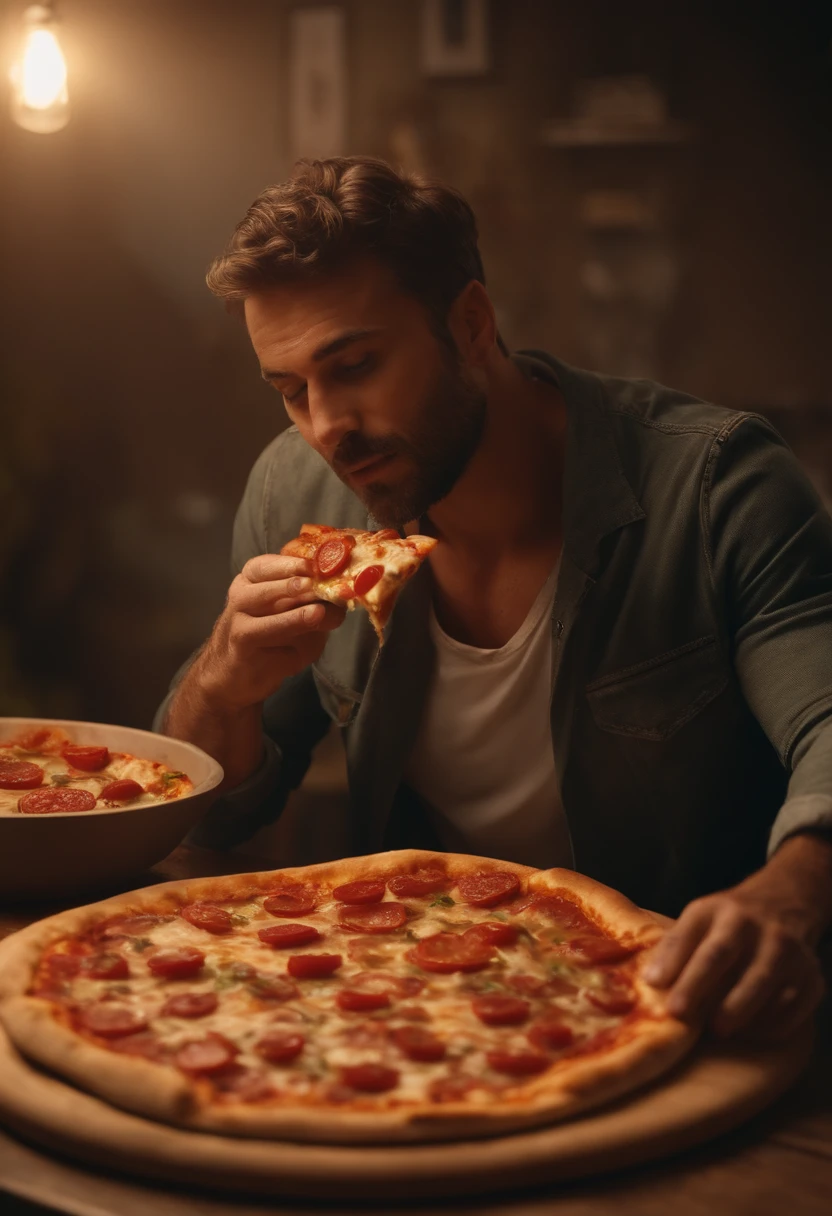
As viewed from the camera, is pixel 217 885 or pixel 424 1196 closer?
pixel 424 1196

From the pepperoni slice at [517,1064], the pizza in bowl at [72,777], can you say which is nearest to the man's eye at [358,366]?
the pizza in bowl at [72,777]

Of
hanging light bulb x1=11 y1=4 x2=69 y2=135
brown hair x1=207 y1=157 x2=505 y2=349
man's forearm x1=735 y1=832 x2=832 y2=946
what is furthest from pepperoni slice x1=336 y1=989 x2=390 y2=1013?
hanging light bulb x1=11 y1=4 x2=69 y2=135

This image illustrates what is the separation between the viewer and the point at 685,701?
8.20 feet

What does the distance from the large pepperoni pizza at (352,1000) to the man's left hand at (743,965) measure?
0.17 ft

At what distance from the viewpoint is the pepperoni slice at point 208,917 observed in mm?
1847

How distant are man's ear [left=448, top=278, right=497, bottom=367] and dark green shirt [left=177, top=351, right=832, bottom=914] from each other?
0.18 meters

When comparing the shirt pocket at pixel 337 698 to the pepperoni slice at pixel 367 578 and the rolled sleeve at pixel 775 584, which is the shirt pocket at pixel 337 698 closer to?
the pepperoni slice at pixel 367 578

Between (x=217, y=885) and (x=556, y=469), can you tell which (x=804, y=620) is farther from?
(x=217, y=885)

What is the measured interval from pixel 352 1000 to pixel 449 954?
206mm

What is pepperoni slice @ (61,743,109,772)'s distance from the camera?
2381mm

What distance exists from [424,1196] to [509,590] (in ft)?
5.05

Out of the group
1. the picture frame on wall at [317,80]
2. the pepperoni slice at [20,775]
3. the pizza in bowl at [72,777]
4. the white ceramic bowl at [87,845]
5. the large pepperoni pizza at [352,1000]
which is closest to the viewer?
the large pepperoni pizza at [352,1000]

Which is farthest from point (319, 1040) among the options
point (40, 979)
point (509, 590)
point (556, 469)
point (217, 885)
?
point (556, 469)

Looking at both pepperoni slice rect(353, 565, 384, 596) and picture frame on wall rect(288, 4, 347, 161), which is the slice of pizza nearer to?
pepperoni slice rect(353, 565, 384, 596)
